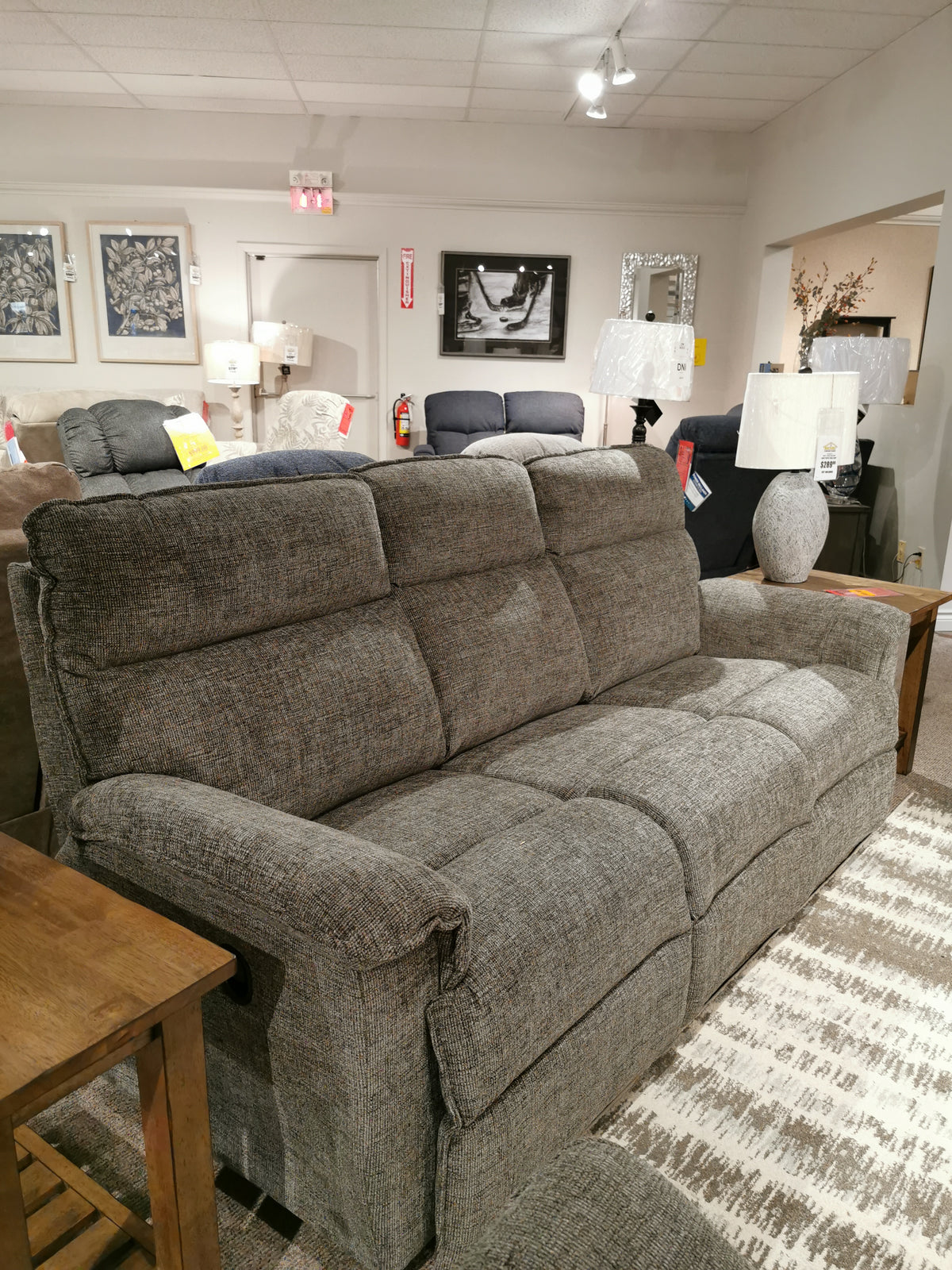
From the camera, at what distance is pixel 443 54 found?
504 centimetres

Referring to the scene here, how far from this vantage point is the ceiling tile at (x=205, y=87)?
561 centimetres

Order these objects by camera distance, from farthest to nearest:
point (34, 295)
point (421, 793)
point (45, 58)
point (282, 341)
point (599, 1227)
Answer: point (34, 295) → point (282, 341) → point (45, 58) → point (421, 793) → point (599, 1227)

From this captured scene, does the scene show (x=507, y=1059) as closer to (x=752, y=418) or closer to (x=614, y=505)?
(x=614, y=505)

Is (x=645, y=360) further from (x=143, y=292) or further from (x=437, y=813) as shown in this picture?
(x=143, y=292)

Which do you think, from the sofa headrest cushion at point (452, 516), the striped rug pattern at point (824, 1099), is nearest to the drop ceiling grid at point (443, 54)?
the sofa headrest cushion at point (452, 516)

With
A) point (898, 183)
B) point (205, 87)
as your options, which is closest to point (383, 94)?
point (205, 87)

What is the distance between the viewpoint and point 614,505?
2.39m

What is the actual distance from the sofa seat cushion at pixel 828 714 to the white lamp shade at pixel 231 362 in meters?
4.96

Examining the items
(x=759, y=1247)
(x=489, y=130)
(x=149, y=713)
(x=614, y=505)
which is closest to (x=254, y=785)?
(x=149, y=713)

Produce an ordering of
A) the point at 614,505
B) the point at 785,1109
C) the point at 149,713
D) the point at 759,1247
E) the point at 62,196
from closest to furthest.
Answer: the point at 759,1247 < the point at 149,713 < the point at 785,1109 < the point at 614,505 < the point at 62,196

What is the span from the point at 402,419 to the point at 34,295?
9.20 ft

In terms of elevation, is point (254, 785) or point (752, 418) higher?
point (752, 418)

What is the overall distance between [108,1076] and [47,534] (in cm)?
88

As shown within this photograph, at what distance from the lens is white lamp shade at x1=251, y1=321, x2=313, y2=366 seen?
637 centimetres
